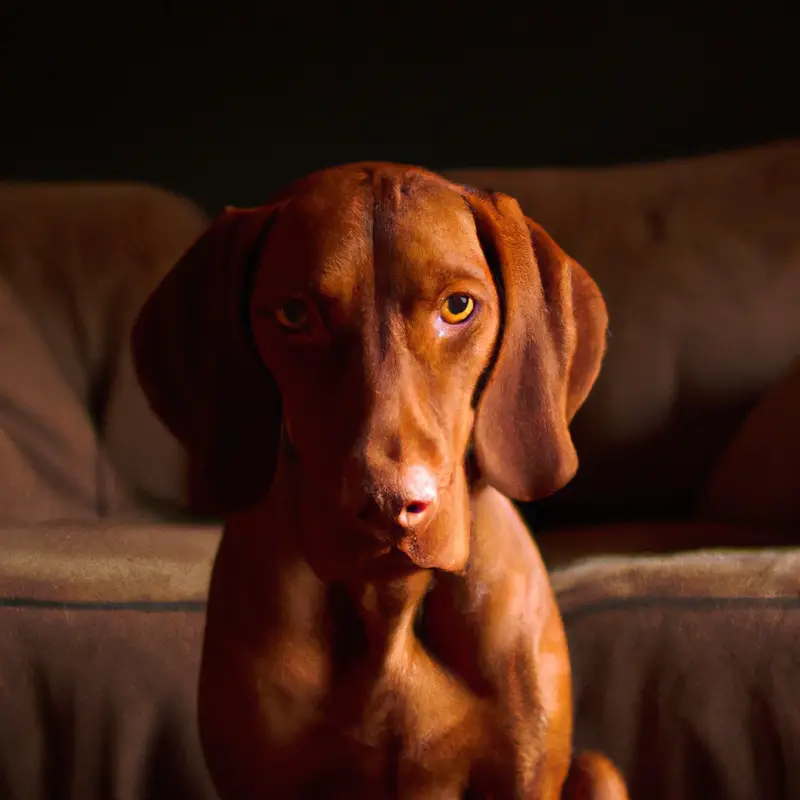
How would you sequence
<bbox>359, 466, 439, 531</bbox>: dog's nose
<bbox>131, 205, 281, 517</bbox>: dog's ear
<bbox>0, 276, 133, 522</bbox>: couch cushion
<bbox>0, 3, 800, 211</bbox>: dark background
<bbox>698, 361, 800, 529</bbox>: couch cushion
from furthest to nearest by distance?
<bbox>0, 3, 800, 211</bbox>: dark background → <bbox>0, 276, 133, 522</bbox>: couch cushion → <bbox>698, 361, 800, 529</bbox>: couch cushion → <bbox>131, 205, 281, 517</bbox>: dog's ear → <bbox>359, 466, 439, 531</bbox>: dog's nose

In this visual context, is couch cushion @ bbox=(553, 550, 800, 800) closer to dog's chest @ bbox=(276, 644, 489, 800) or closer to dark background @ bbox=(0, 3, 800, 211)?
dog's chest @ bbox=(276, 644, 489, 800)

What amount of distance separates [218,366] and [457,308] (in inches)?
5.2

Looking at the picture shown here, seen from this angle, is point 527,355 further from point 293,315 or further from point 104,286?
point 104,286

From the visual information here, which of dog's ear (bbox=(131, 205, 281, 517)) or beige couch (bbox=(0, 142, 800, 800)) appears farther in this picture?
beige couch (bbox=(0, 142, 800, 800))

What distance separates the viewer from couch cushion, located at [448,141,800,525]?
1268mm

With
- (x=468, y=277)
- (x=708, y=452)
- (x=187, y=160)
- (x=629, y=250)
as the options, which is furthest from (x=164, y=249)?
(x=468, y=277)

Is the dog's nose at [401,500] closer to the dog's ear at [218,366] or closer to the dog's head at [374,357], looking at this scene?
the dog's head at [374,357]

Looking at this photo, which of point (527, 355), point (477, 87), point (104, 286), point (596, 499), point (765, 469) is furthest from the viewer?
point (477, 87)

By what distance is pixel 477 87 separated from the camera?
178 centimetres

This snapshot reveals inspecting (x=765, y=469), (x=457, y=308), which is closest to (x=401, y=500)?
(x=457, y=308)

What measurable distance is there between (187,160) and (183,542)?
1.02 meters

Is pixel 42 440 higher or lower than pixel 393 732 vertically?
lower

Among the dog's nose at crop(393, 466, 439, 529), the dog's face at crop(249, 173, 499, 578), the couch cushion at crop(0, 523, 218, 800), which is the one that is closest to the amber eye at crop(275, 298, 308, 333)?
the dog's face at crop(249, 173, 499, 578)

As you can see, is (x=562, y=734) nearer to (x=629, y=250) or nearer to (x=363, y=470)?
(x=363, y=470)
